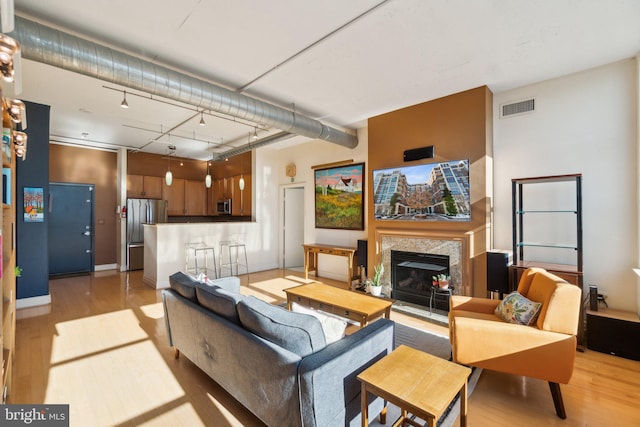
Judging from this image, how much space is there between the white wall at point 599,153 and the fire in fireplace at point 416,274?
1.56 metres

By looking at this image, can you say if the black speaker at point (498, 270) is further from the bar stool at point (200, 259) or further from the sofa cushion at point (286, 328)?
the bar stool at point (200, 259)

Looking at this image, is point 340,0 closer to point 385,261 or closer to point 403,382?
point 403,382

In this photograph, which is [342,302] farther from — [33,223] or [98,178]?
[98,178]

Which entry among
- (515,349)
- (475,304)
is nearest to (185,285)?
(515,349)

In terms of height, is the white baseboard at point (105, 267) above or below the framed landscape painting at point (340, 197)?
below

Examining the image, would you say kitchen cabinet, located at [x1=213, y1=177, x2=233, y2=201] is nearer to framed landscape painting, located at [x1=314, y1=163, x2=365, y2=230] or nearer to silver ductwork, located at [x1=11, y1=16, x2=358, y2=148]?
framed landscape painting, located at [x1=314, y1=163, x2=365, y2=230]

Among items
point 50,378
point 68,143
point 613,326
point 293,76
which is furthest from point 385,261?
point 68,143

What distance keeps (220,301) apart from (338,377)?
1051mm

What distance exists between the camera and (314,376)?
4.92ft

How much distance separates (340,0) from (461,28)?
1.21m

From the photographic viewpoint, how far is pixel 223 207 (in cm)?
827

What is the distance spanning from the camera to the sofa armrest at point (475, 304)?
2.93 metres

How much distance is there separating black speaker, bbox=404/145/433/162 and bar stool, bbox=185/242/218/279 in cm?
441

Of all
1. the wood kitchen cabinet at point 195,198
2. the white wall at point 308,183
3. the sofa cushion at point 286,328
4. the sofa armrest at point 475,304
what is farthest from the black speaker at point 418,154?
the wood kitchen cabinet at point 195,198
